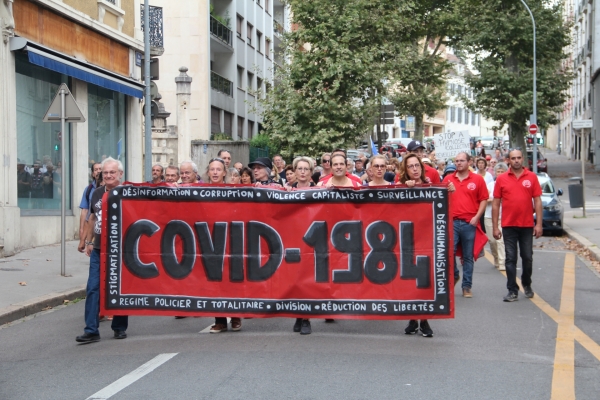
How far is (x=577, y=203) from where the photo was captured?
25.9 meters

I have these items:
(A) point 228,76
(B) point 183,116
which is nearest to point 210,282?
(B) point 183,116

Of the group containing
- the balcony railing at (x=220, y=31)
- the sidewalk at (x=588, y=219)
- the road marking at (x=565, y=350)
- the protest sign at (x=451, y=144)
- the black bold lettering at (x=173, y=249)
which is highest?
the balcony railing at (x=220, y=31)

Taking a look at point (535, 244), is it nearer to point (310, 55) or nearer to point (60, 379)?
point (310, 55)

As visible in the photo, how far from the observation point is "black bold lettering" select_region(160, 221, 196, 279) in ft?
28.7

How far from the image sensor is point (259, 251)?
28.5ft

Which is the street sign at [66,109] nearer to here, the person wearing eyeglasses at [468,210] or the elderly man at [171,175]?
the elderly man at [171,175]

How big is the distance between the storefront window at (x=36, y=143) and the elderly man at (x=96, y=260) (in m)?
8.76

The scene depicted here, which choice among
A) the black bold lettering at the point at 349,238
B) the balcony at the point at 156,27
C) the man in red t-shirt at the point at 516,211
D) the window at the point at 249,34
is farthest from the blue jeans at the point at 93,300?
the window at the point at 249,34

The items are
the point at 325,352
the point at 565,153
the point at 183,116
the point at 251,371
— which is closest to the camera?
the point at 251,371

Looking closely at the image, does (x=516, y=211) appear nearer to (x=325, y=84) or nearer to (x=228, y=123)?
(x=325, y=84)

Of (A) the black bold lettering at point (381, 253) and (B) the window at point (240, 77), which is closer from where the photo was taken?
(A) the black bold lettering at point (381, 253)

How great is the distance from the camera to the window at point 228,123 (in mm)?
41694

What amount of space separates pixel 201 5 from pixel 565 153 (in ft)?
187

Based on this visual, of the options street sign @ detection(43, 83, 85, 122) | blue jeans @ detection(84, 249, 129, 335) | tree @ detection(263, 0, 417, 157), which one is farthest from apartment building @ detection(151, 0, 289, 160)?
blue jeans @ detection(84, 249, 129, 335)
